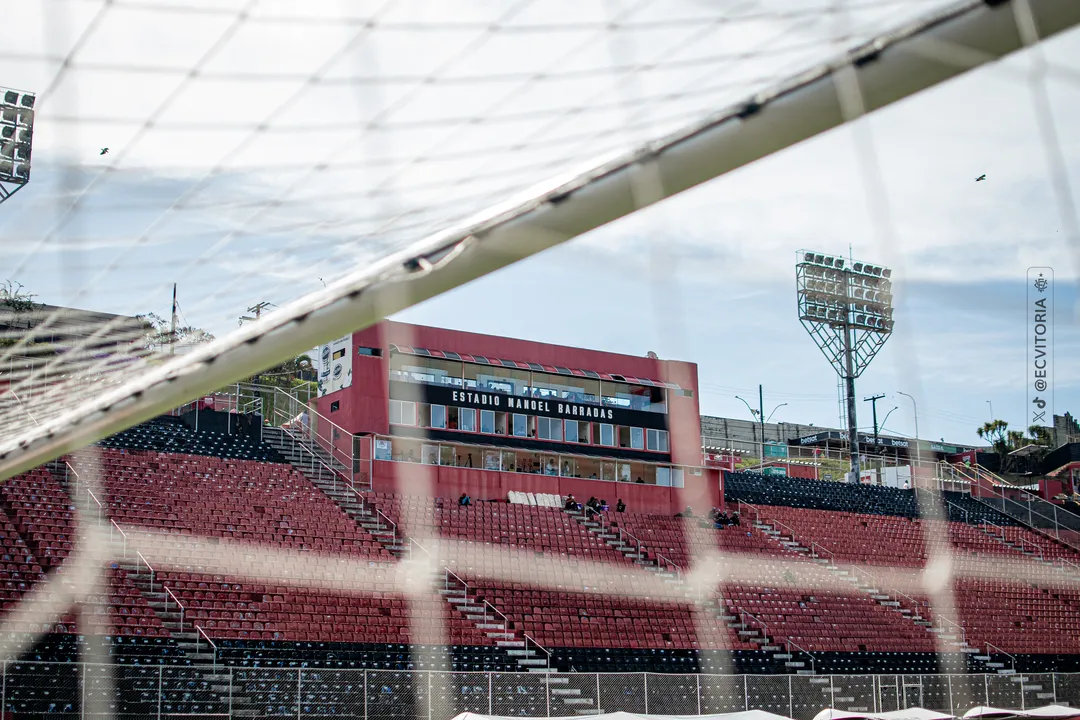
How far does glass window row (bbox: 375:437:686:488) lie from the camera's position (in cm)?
2908

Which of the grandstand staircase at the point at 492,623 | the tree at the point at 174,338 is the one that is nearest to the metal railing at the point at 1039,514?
the grandstand staircase at the point at 492,623

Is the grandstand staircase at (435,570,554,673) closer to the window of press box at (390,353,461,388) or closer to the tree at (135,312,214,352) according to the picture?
the window of press box at (390,353,461,388)

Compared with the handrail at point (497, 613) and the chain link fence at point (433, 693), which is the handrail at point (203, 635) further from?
the handrail at point (497, 613)

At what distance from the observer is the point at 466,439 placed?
29891 millimetres

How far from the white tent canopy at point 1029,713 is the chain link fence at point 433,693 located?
828mm

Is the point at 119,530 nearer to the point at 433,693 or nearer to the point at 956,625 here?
the point at 433,693

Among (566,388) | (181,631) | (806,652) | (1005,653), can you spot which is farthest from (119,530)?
(1005,653)

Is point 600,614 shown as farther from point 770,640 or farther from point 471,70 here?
point 471,70

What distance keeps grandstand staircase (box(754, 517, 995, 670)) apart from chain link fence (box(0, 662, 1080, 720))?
5036 mm

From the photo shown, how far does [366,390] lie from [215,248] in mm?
22253

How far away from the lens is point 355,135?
18.8 ft

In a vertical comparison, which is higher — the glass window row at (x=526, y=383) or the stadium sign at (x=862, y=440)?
the stadium sign at (x=862, y=440)

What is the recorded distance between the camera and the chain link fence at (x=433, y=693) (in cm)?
1470

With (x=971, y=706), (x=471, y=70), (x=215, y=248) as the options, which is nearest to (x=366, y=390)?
(x=971, y=706)
